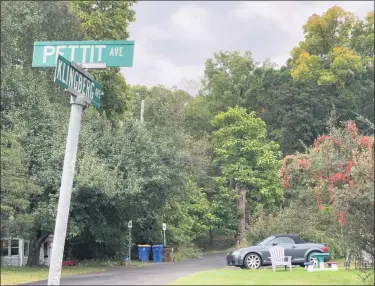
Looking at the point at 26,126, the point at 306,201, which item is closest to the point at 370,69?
the point at 306,201

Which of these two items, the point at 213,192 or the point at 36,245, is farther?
the point at 213,192

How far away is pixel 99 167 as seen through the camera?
Answer: 20.8m

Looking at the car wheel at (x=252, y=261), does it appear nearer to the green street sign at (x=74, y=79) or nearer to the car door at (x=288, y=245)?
the car door at (x=288, y=245)

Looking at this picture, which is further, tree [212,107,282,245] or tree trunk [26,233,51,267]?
tree [212,107,282,245]

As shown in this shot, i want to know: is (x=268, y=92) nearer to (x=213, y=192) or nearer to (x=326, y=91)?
(x=326, y=91)

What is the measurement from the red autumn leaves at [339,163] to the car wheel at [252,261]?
353cm

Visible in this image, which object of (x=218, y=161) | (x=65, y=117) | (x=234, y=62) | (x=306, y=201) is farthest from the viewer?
(x=234, y=62)

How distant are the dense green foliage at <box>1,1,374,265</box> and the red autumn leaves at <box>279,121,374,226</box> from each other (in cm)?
47

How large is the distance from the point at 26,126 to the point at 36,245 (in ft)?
18.7

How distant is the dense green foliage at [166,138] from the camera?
21.2 m

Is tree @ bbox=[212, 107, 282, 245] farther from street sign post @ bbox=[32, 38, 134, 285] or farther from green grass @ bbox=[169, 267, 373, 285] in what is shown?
street sign post @ bbox=[32, 38, 134, 285]

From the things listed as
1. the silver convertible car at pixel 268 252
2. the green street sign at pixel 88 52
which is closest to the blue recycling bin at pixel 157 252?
the silver convertible car at pixel 268 252

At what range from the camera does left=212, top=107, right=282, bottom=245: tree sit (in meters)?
43.2

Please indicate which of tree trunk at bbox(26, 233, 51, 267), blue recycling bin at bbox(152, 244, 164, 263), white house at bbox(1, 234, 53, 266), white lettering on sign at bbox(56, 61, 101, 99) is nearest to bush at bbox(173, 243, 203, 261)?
blue recycling bin at bbox(152, 244, 164, 263)
